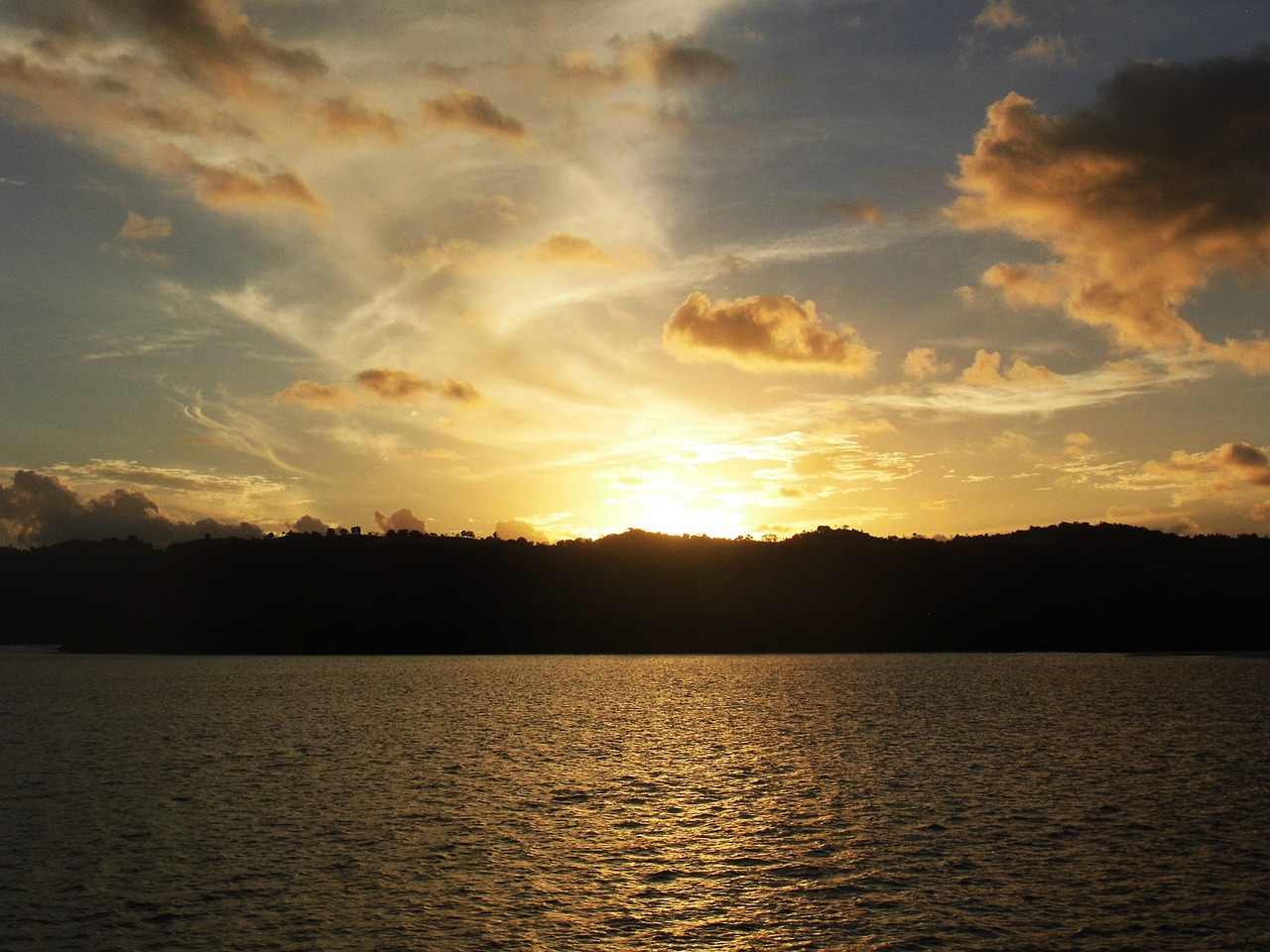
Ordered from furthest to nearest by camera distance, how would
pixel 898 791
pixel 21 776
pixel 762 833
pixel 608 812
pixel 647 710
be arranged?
pixel 647 710 < pixel 21 776 < pixel 898 791 < pixel 608 812 < pixel 762 833

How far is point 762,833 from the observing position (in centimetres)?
4528

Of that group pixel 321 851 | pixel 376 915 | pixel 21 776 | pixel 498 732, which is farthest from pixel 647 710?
pixel 376 915

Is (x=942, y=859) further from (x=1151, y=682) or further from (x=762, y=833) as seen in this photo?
(x=1151, y=682)

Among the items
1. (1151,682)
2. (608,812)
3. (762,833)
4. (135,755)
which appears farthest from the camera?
(1151,682)

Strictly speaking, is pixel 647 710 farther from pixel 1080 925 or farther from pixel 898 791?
pixel 1080 925

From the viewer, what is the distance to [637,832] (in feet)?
148

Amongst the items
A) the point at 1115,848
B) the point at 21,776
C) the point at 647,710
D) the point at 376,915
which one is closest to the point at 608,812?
the point at 376,915

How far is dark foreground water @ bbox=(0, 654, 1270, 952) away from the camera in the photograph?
3103cm

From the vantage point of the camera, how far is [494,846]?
138 feet

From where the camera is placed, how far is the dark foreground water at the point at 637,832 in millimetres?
31031

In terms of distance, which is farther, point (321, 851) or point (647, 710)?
point (647, 710)

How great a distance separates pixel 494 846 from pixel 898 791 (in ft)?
82.4

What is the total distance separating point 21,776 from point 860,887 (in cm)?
5209

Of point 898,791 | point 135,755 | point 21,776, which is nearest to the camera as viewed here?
point 898,791
